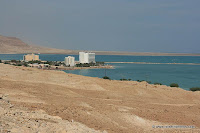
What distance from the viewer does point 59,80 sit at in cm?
2705

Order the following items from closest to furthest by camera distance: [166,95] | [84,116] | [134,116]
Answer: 1. [84,116]
2. [134,116]
3. [166,95]

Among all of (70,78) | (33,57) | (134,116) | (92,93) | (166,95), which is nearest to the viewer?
(134,116)

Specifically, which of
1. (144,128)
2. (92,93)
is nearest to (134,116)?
(144,128)

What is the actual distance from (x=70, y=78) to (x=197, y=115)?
14.9m

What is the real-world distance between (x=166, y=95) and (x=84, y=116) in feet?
52.4

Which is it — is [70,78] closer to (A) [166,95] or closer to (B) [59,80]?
(B) [59,80]

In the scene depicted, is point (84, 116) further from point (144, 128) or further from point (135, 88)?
point (135, 88)

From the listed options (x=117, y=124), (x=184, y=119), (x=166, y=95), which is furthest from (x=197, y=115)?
(x=166, y=95)

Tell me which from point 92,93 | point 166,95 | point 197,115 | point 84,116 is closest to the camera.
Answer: point 84,116

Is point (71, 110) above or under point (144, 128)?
above

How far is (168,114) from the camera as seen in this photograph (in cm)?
1544

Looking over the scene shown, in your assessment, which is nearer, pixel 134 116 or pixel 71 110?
pixel 71 110

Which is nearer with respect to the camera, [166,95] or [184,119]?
[184,119]

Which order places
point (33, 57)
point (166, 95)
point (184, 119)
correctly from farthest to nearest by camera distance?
point (33, 57) < point (166, 95) < point (184, 119)
